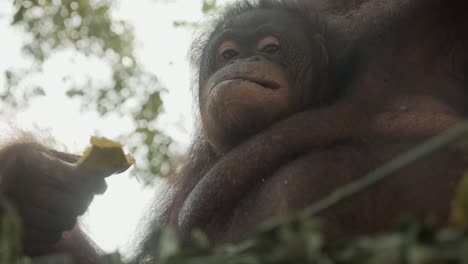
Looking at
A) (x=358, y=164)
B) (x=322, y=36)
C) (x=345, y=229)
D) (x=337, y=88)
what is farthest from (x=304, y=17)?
(x=345, y=229)

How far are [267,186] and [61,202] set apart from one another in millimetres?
1034

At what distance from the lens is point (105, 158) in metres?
3.49

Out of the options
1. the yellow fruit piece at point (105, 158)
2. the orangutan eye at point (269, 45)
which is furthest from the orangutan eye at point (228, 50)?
the yellow fruit piece at point (105, 158)

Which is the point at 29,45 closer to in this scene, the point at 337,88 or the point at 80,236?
the point at 80,236

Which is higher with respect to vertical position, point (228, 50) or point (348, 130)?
point (228, 50)

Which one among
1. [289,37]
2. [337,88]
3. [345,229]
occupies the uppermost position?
[289,37]

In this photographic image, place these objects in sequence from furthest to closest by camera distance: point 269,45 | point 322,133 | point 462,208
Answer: point 269,45 < point 322,133 < point 462,208

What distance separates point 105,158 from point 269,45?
1277 millimetres

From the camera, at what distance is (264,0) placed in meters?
4.62

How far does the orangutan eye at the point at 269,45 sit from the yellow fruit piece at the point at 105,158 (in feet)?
3.65

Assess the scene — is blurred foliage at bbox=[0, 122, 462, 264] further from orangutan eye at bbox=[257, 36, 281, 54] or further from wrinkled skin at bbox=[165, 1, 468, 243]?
orangutan eye at bbox=[257, 36, 281, 54]

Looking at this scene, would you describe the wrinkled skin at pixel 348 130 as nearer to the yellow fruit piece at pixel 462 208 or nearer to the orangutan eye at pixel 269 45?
the orangutan eye at pixel 269 45

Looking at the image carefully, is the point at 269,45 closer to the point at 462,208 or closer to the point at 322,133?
the point at 322,133

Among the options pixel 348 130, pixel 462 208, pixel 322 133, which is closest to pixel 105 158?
pixel 322 133
